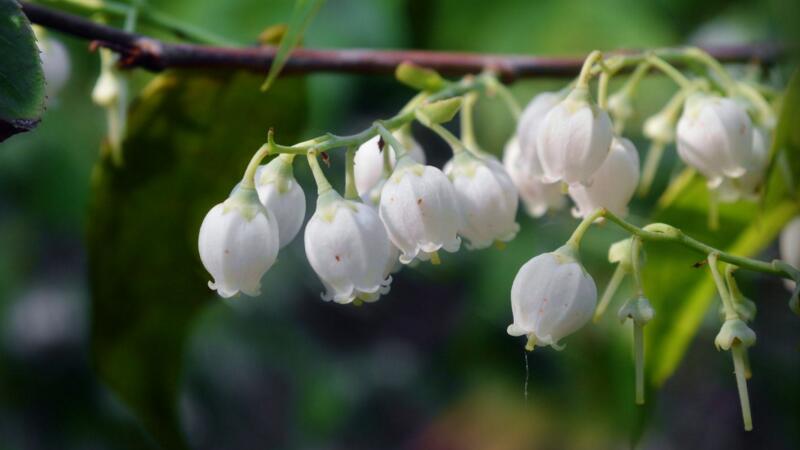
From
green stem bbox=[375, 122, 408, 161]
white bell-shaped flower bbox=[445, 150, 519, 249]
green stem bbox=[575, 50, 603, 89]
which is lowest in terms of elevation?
white bell-shaped flower bbox=[445, 150, 519, 249]

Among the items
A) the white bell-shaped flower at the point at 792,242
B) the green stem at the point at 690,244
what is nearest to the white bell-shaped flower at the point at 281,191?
the green stem at the point at 690,244

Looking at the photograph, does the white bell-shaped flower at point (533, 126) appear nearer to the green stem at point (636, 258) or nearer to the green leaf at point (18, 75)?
the green stem at point (636, 258)

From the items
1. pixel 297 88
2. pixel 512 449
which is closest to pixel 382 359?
pixel 512 449

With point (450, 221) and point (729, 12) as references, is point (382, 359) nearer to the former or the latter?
point (729, 12)

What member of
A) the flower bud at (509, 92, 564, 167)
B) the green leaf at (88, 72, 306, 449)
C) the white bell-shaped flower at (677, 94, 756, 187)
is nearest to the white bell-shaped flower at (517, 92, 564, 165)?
the flower bud at (509, 92, 564, 167)

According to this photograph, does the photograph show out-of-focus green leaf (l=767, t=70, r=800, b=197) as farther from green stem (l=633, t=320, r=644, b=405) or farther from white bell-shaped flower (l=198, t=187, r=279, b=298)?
white bell-shaped flower (l=198, t=187, r=279, b=298)
